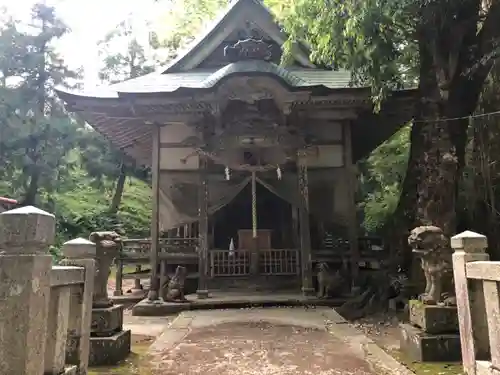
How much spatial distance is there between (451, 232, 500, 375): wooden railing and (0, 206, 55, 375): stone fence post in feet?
11.1

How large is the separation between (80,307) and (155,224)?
233 inches

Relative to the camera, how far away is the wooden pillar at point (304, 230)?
938 centimetres

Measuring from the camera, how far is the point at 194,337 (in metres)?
6.22

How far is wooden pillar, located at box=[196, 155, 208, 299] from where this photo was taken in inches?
370

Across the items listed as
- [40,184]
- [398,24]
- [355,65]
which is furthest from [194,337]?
[40,184]

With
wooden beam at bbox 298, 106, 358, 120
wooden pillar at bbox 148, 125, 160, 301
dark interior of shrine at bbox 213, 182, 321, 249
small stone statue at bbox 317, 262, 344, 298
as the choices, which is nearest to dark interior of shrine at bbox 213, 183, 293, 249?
dark interior of shrine at bbox 213, 182, 321, 249

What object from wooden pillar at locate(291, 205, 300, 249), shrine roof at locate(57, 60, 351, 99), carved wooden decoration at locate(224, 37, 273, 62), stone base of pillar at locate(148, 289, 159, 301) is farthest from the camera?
wooden pillar at locate(291, 205, 300, 249)

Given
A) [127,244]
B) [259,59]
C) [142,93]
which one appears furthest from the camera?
[127,244]

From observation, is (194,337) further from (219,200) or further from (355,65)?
(355,65)

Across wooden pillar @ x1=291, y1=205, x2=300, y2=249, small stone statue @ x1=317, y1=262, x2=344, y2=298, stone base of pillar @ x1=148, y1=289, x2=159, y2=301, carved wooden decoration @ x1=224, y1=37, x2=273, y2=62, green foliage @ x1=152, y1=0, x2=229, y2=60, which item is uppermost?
green foliage @ x1=152, y1=0, x2=229, y2=60

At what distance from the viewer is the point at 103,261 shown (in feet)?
17.4

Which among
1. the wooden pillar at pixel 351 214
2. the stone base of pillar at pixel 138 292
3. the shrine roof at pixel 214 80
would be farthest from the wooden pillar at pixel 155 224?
the wooden pillar at pixel 351 214

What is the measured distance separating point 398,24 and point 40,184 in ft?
43.7

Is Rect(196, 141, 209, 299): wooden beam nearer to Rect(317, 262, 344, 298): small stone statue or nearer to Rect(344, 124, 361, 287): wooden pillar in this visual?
Rect(317, 262, 344, 298): small stone statue
